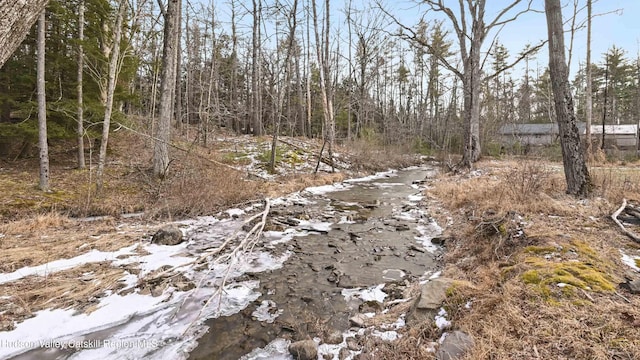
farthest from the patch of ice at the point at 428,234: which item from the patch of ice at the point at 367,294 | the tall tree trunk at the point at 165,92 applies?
the tall tree trunk at the point at 165,92

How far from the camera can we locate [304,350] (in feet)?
8.95

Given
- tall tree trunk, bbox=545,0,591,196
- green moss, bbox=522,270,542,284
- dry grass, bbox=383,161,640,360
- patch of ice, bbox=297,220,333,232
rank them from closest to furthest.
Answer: dry grass, bbox=383,161,640,360, green moss, bbox=522,270,542,284, tall tree trunk, bbox=545,0,591,196, patch of ice, bbox=297,220,333,232

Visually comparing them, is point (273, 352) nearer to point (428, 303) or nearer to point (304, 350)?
point (304, 350)

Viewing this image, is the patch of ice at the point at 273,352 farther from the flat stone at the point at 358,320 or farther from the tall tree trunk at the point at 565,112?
the tall tree trunk at the point at 565,112

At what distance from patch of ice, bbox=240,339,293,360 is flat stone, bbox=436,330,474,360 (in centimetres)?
135

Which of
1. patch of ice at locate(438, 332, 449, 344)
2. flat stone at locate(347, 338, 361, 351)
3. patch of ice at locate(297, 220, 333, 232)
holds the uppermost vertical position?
patch of ice at locate(297, 220, 333, 232)

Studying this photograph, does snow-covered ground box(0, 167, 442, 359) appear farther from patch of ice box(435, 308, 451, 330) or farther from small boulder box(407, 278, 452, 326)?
patch of ice box(435, 308, 451, 330)

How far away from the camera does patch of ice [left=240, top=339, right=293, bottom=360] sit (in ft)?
9.01

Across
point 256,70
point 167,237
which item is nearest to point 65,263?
point 167,237

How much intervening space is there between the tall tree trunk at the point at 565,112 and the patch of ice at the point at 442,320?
5001mm

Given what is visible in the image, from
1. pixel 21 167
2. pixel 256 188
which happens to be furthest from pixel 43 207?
pixel 256 188

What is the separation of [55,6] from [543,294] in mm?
12825

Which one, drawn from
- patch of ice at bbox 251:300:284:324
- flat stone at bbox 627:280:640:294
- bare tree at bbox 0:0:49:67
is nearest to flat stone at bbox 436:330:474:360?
flat stone at bbox 627:280:640:294

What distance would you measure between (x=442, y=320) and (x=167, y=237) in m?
4.83
